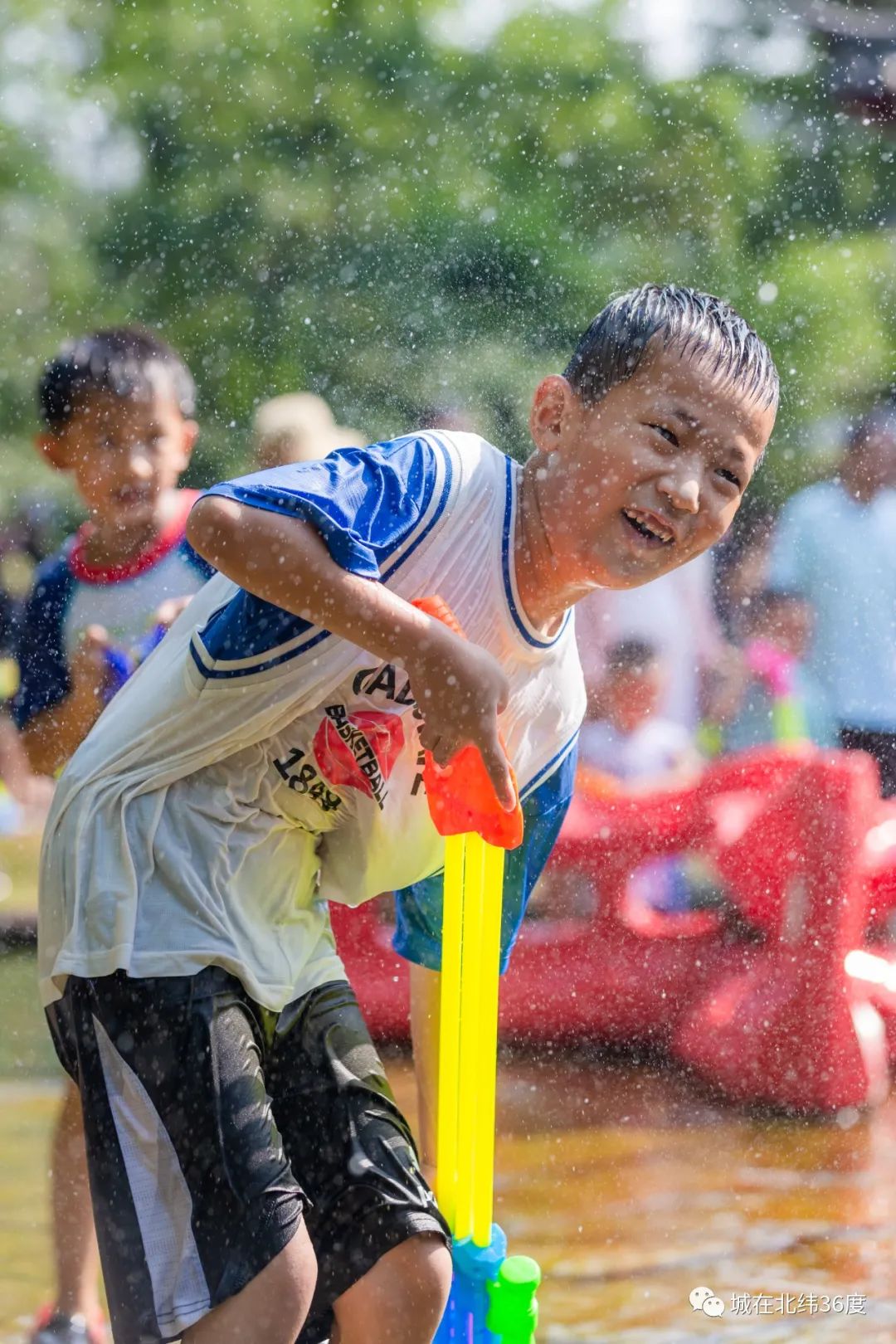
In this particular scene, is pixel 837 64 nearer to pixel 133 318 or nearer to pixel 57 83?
pixel 133 318

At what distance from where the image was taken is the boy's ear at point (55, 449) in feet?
8.80

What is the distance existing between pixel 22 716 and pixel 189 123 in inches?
386

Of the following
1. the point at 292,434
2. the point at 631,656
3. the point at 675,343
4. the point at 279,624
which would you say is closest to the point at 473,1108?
the point at 279,624

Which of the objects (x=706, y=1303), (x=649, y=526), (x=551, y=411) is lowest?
(x=706, y=1303)

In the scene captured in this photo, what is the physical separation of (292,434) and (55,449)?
40 centimetres

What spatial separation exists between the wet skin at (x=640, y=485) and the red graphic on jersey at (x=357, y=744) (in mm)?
193

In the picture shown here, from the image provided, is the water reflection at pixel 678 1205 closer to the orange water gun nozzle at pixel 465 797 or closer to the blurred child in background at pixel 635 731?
the blurred child in background at pixel 635 731

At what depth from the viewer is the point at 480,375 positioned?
555cm

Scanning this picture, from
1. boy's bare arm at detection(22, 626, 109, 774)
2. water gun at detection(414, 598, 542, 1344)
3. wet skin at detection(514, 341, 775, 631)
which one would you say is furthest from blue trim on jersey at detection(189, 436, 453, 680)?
boy's bare arm at detection(22, 626, 109, 774)

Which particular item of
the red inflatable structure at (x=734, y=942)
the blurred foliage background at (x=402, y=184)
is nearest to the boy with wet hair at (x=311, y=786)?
the red inflatable structure at (x=734, y=942)

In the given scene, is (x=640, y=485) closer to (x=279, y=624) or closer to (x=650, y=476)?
A: (x=650, y=476)

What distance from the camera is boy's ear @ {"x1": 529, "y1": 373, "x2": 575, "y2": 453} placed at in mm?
1755

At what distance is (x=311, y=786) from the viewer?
1705 mm

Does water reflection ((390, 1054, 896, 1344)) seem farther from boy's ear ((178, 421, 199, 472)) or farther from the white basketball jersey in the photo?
boy's ear ((178, 421, 199, 472))
